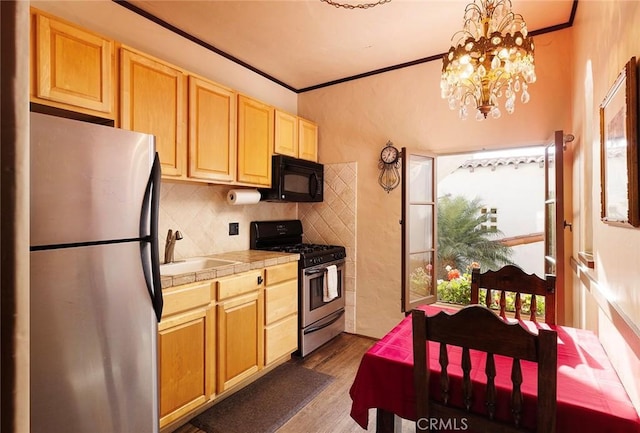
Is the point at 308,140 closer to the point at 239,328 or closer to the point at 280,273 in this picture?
the point at 280,273

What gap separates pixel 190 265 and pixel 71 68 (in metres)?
1.43

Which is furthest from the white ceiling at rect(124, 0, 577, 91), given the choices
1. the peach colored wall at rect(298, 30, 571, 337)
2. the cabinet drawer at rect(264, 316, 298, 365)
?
the cabinet drawer at rect(264, 316, 298, 365)

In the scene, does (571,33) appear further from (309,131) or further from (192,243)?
(192,243)

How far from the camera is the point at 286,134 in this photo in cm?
319

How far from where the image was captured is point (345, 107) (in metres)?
3.53

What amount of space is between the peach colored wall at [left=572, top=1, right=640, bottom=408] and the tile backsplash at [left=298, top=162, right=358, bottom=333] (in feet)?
6.10

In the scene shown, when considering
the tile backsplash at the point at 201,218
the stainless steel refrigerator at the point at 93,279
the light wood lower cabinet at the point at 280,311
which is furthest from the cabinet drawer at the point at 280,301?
the stainless steel refrigerator at the point at 93,279

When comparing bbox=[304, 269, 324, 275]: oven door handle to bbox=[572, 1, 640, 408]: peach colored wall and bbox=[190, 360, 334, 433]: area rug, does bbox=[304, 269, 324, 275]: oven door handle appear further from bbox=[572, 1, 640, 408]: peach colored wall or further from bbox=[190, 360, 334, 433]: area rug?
bbox=[572, 1, 640, 408]: peach colored wall

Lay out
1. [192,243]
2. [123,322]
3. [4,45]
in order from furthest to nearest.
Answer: [192,243] < [123,322] < [4,45]

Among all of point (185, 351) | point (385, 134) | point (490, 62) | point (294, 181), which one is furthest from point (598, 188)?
point (185, 351)

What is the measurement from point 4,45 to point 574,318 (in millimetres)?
3033

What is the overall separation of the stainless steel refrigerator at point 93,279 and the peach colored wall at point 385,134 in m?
2.20

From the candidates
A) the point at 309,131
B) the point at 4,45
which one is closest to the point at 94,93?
the point at 4,45

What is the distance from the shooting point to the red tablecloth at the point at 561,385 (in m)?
0.98
